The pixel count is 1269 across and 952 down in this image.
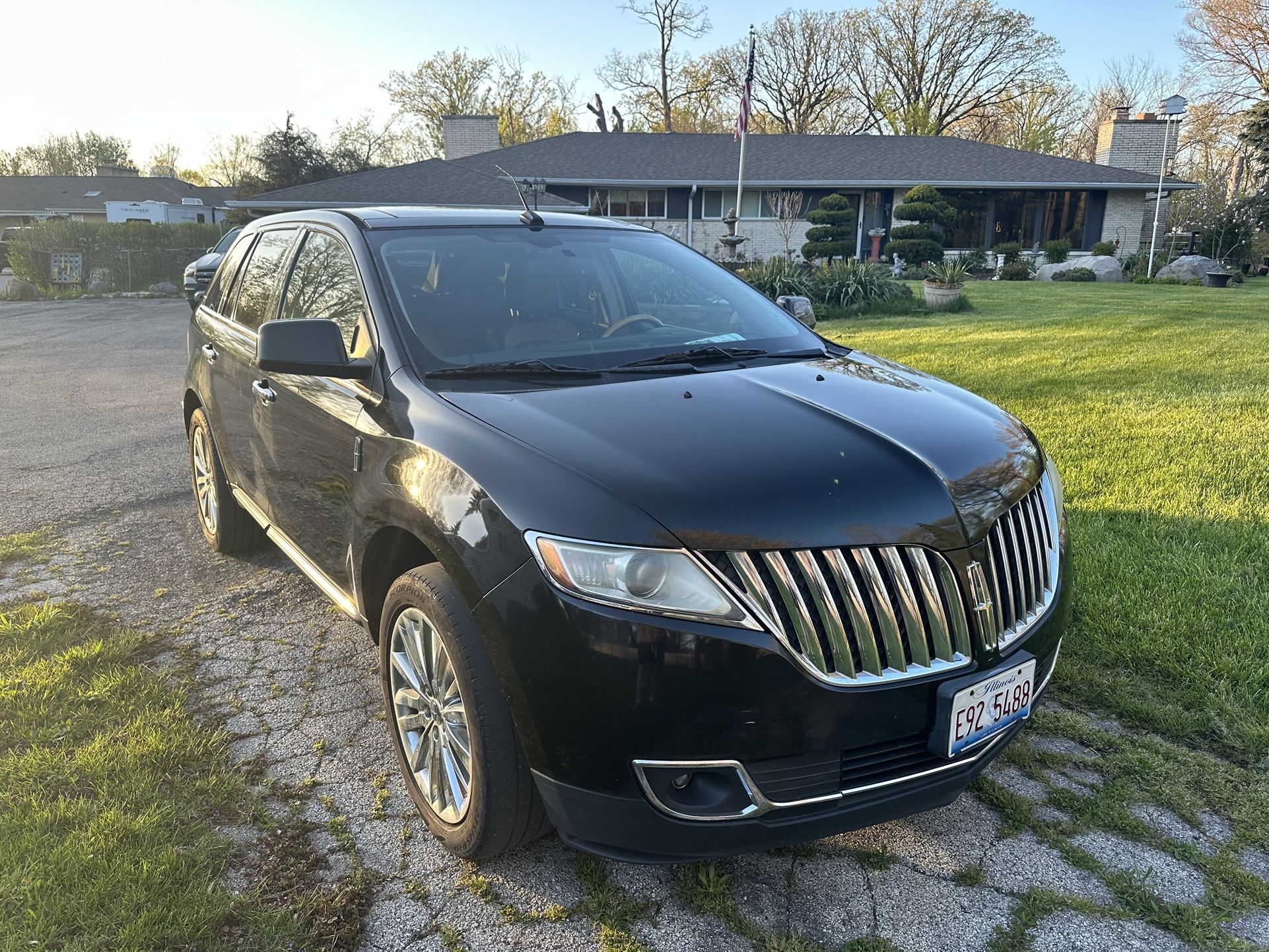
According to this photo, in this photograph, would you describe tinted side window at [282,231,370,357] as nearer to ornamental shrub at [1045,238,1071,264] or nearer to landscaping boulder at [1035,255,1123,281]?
landscaping boulder at [1035,255,1123,281]

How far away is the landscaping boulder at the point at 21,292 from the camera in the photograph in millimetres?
24578

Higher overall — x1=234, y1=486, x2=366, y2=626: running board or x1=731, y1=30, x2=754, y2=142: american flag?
x1=731, y1=30, x2=754, y2=142: american flag

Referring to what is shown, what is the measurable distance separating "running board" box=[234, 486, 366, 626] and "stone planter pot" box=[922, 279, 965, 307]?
42.2 ft

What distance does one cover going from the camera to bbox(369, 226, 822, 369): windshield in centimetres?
303

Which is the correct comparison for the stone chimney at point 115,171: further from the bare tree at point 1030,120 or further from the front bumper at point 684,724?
the front bumper at point 684,724

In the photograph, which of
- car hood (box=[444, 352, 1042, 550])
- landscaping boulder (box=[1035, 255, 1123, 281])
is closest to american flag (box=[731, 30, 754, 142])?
landscaping boulder (box=[1035, 255, 1123, 281])

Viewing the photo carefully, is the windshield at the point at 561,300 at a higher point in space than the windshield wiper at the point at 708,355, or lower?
higher

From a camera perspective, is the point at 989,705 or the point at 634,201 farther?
the point at 634,201

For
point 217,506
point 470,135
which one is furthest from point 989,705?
point 470,135

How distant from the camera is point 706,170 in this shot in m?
30.8

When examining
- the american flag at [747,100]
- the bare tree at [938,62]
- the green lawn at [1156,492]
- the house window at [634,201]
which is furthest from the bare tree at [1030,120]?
the green lawn at [1156,492]

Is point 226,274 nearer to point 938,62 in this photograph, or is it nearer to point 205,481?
point 205,481

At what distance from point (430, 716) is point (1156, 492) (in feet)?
14.9

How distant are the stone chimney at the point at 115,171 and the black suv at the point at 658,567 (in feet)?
233
